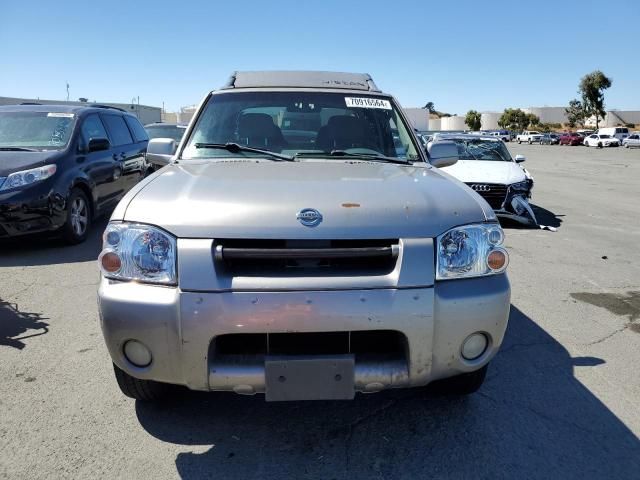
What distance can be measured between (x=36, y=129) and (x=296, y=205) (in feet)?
20.3

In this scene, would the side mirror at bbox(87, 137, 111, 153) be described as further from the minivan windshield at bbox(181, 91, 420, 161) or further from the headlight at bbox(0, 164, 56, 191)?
the minivan windshield at bbox(181, 91, 420, 161)

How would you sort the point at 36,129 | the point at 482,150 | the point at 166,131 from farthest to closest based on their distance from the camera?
the point at 166,131 → the point at 482,150 → the point at 36,129

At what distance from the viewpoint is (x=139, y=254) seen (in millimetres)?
2395

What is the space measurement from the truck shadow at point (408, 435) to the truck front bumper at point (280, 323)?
42 centimetres

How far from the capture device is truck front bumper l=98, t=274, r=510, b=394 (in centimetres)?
225

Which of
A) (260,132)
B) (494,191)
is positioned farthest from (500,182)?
(260,132)

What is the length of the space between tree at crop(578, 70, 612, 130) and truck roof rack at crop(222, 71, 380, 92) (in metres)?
80.5

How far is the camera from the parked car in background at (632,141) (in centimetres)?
5244

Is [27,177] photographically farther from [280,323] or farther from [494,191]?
[494,191]

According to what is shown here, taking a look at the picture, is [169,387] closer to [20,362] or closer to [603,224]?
[20,362]

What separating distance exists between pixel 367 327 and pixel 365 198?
643 millimetres

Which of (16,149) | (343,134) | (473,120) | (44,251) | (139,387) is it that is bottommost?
(44,251)

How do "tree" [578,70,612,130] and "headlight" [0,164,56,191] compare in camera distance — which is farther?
"tree" [578,70,612,130]

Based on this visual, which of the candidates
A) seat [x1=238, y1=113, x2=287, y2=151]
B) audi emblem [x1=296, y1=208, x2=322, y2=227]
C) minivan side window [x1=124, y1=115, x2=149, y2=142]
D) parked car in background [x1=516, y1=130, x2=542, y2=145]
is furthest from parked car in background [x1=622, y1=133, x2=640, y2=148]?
audi emblem [x1=296, y1=208, x2=322, y2=227]
